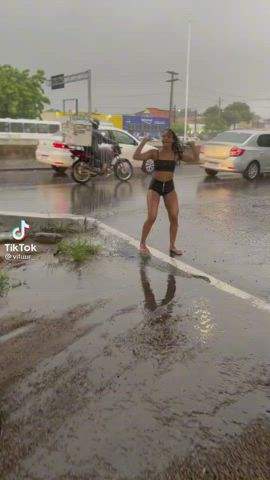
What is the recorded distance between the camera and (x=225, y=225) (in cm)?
809

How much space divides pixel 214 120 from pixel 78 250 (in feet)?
338

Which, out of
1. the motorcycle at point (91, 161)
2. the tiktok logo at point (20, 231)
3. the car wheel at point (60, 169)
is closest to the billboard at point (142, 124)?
the car wheel at point (60, 169)

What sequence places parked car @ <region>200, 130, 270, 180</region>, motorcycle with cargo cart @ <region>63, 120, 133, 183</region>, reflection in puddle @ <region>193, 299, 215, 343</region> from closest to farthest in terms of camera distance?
reflection in puddle @ <region>193, 299, 215, 343</region>, motorcycle with cargo cart @ <region>63, 120, 133, 183</region>, parked car @ <region>200, 130, 270, 180</region>

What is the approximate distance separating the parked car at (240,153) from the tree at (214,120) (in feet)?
267

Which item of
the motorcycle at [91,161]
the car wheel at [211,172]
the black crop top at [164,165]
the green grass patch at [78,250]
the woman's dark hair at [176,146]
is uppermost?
the woman's dark hair at [176,146]

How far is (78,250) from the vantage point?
5.74 metres

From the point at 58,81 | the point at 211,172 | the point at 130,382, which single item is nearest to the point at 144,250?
the point at 130,382

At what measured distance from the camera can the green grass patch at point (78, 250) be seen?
5.63m

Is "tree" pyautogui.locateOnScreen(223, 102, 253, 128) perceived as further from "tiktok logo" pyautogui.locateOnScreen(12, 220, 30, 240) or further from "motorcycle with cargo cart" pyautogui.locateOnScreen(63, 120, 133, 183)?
"tiktok logo" pyautogui.locateOnScreen(12, 220, 30, 240)

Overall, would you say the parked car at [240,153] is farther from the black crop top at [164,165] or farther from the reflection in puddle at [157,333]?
the reflection in puddle at [157,333]

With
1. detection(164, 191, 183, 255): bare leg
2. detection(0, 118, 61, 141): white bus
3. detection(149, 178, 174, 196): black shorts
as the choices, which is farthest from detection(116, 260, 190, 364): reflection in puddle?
detection(0, 118, 61, 141): white bus

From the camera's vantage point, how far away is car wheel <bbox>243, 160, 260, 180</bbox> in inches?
590

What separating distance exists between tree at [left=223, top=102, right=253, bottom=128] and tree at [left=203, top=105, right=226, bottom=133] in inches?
102

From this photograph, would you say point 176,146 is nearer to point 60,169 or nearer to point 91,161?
point 91,161
